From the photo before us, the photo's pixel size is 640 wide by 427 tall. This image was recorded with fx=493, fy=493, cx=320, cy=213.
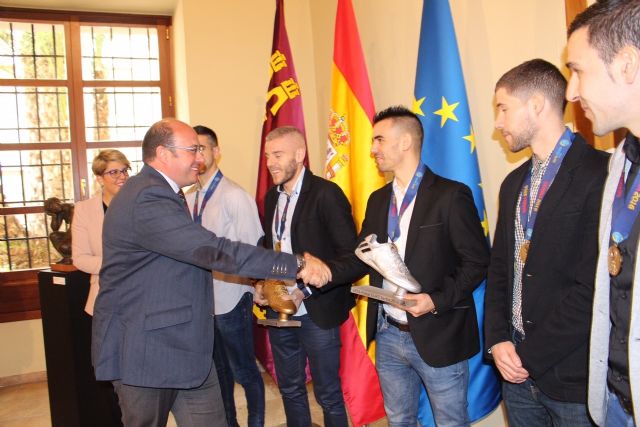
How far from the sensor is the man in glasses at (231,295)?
290 cm

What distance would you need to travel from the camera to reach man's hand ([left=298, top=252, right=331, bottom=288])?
2.13 metres

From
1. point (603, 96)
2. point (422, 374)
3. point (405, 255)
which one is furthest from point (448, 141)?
point (603, 96)

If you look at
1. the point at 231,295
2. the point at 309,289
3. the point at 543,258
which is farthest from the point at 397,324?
the point at 231,295

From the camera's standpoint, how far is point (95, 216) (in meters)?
3.02

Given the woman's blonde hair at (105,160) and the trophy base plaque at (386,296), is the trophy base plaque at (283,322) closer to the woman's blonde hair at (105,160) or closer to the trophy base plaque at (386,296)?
the trophy base plaque at (386,296)

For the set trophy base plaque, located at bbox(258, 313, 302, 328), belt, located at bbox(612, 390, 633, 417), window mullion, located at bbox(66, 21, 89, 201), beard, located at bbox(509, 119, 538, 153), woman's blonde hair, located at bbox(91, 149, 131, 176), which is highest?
window mullion, located at bbox(66, 21, 89, 201)

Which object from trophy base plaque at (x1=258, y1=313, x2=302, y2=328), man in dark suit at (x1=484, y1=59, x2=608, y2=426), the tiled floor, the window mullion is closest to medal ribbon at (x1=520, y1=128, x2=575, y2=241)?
man in dark suit at (x1=484, y1=59, x2=608, y2=426)

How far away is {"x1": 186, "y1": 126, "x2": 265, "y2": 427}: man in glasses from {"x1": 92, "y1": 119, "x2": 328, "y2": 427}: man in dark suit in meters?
0.91

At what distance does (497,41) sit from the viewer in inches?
89.0

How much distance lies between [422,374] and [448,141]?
1056mm

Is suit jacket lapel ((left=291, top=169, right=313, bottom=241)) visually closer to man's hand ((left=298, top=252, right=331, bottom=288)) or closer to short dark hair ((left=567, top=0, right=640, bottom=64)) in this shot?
man's hand ((left=298, top=252, right=331, bottom=288))

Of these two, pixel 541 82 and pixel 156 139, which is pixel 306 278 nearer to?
pixel 156 139

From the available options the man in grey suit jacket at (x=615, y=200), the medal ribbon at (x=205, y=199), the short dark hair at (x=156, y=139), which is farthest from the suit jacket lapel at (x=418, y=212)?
the medal ribbon at (x=205, y=199)

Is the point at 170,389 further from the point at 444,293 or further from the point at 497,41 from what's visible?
the point at 497,41
